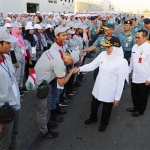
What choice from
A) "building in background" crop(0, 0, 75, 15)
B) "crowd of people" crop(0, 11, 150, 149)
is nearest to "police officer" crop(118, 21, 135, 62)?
"crowd of people" crop(0, 11, 150, 149)

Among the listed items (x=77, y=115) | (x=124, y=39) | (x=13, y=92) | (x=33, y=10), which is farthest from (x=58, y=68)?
(x=33, y=10)

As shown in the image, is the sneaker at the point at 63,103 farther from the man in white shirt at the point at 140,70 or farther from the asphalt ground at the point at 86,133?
the man in white shirt at the point at 140,70

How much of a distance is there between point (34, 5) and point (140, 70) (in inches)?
1239

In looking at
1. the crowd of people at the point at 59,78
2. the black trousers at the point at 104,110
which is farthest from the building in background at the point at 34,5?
the black trousers at the point at 104,110

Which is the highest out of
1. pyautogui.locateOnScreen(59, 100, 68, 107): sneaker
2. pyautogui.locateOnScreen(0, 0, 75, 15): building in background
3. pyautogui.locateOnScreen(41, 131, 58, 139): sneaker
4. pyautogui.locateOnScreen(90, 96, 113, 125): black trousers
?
pyautogui.locateOnScreen(0, 0, 75, 15): building in background

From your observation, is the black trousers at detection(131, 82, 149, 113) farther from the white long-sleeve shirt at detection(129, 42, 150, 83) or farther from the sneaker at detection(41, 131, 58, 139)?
the sneaker at detection(41, 131, 58, 139)

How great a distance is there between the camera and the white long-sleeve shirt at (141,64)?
12.5 ft

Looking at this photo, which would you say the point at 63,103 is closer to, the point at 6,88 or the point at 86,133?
the point at 86,133

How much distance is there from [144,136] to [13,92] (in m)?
2.48

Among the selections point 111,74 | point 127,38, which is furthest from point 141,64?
point 127,38

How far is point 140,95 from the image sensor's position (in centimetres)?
412

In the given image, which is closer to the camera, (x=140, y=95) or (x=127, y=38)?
(x=140, y=95)

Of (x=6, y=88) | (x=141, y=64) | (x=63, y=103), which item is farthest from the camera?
(x=63, y=103)

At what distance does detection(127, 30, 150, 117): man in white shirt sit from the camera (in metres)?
3.82
